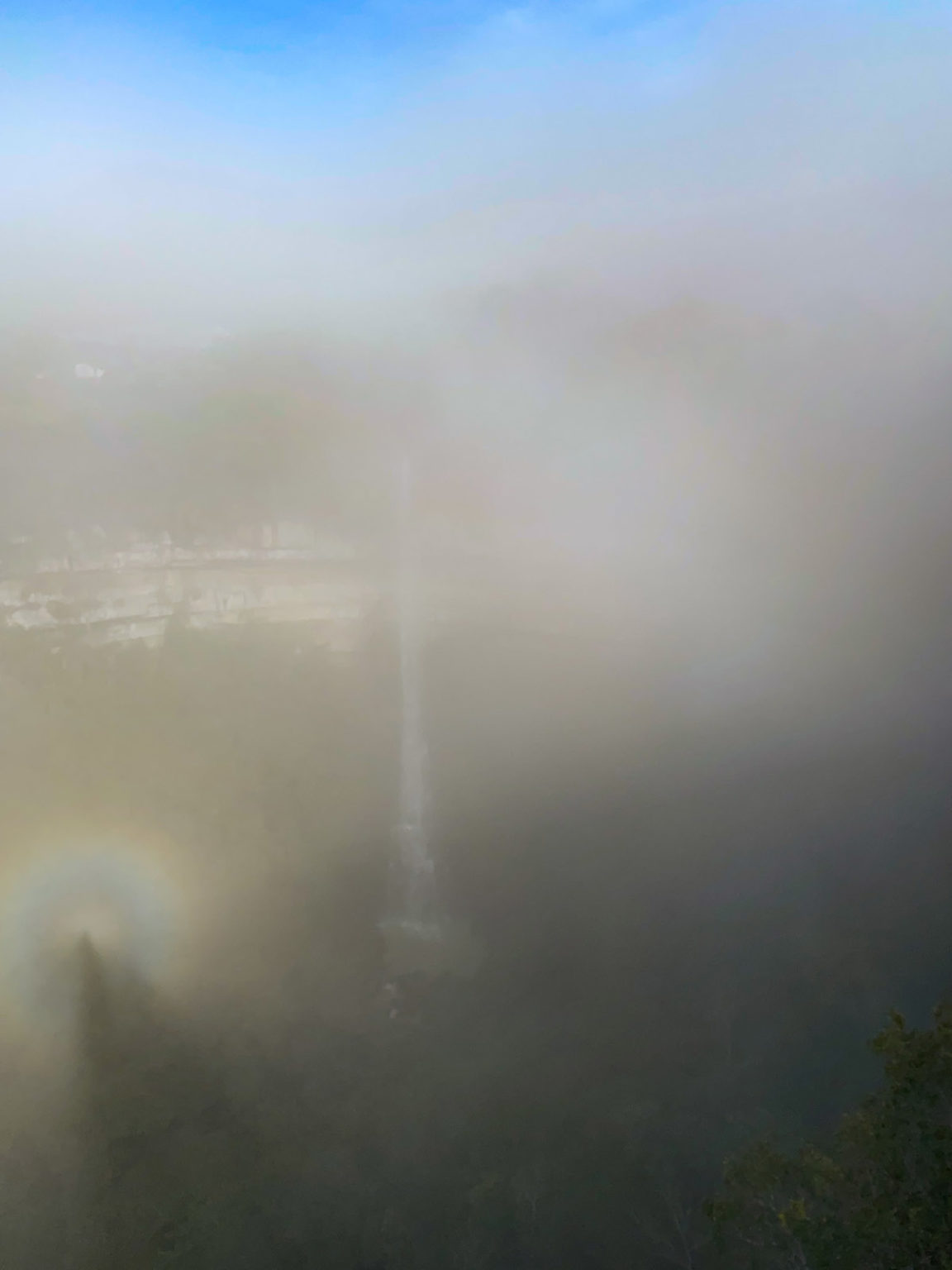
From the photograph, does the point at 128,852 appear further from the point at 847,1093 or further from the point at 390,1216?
the point at 847,1093

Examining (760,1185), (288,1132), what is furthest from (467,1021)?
(760,1185)

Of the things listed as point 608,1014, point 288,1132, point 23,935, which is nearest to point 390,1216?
point 288,1132

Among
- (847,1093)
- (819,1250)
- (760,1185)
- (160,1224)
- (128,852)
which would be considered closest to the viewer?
(819,1250)

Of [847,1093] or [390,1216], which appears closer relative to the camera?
[390,1216]

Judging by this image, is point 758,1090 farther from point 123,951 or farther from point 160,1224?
point 123,951

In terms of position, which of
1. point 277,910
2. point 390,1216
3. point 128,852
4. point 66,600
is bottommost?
point 390,1216

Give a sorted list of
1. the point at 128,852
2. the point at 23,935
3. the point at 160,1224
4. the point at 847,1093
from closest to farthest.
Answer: the point at 160,1224
the point at 847,1093
the point at 23,935
the point at 128,852

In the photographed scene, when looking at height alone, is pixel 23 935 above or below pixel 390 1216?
above
